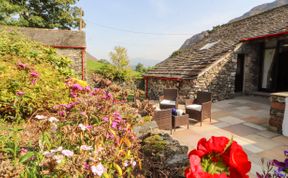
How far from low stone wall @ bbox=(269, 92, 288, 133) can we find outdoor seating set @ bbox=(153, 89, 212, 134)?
195 cm

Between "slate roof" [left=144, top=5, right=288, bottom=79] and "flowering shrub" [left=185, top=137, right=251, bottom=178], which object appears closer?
"flowering shrub" [left=185, top=137, right=251, bottom=178]

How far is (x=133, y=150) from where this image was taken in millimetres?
2414

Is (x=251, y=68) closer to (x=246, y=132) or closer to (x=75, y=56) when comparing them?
(x=246, y=132)

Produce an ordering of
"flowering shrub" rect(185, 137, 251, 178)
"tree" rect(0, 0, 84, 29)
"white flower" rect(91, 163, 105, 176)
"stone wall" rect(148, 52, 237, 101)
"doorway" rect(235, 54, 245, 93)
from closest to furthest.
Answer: "flowering shrub" rect(185, 137, 251, 178)
"white flower" rect(91, 163, 105, 176)
"stone wall" rect(148, 52, 237, 101)
"doorway" rect(235, 54, 245, 93)
"tree" rect(0, 0, 84, 29)

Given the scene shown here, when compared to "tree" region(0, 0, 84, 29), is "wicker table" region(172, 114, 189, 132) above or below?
below

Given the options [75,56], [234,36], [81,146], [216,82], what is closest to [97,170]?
[81,146]

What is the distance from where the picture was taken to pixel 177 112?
6.59 meters

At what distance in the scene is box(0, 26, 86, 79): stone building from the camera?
519 inches

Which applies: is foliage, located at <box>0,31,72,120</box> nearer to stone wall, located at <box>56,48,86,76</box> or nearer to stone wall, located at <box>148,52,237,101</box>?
stone wall, located at <box>148,52,237,101</box>

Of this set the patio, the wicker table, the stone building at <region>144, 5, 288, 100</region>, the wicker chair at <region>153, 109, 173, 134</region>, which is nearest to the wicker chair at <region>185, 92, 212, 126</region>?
the patio

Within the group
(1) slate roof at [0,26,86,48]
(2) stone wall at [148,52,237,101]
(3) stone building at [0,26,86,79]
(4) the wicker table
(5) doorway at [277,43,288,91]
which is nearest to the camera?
(4) the wicker table

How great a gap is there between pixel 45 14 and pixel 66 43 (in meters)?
13.2

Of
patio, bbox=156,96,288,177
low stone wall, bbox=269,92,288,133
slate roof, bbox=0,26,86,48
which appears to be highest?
slate roof, bbox=0,26,86,48

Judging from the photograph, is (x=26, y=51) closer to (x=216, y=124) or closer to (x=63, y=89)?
(x=63, y=89)
